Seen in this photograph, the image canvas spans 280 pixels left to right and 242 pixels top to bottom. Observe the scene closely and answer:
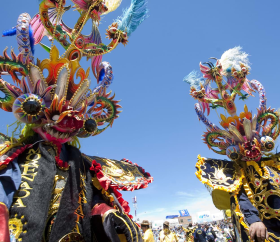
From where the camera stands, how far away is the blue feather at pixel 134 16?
2.70 m

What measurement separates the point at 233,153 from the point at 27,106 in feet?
10.1

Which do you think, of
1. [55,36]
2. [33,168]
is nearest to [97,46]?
[55,36]

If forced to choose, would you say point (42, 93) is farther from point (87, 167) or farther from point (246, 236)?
point (246, 236)

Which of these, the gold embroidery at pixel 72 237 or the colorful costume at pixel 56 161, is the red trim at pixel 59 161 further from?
the gold embroidery at pixel 72 237

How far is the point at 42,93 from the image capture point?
6.48 feet

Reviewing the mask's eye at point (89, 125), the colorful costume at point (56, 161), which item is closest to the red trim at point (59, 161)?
the colorful costume at point (56, 161)

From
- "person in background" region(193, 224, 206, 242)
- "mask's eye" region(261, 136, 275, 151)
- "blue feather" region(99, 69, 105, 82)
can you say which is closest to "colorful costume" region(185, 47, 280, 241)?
"mask's eye" region(261, 136, 275, 151)

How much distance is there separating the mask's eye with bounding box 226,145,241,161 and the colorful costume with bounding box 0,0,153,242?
184 centimetres

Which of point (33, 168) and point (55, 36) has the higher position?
point (55, 36)

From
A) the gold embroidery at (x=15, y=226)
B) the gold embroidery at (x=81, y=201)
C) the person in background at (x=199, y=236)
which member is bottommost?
the person in background at (x=199, y=236)

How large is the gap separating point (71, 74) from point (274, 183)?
3068 mm

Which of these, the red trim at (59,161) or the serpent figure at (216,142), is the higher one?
the serpent figure at (216,142)

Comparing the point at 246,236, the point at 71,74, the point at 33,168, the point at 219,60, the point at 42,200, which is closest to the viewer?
the point at 42,200

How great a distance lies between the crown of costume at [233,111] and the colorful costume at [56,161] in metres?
2.04
